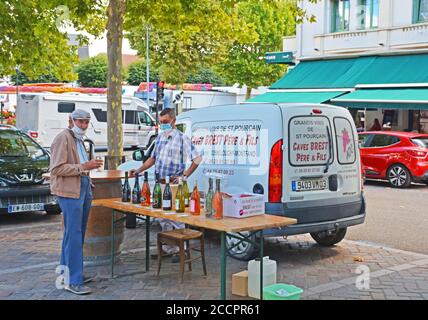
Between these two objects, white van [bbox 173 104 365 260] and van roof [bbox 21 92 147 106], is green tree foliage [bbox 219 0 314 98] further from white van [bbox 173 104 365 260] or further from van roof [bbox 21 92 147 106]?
white van [bbox 173 104 365 260]

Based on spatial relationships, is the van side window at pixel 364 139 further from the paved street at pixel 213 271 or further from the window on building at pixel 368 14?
the window on building at pixel 368 14

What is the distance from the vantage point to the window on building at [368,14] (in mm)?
25000

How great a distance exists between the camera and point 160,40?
131 feet

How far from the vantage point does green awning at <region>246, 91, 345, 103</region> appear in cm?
2394

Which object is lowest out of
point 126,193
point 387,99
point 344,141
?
point 126,193

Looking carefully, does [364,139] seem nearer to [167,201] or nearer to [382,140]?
[382,140]

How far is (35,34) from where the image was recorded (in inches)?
539

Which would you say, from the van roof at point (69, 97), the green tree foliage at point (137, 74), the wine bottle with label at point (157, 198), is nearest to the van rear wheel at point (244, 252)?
the wine bottle with label at point (157, 198)

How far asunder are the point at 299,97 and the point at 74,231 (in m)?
19.8

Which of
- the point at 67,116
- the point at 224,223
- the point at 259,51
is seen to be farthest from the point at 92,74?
the point at 224,223

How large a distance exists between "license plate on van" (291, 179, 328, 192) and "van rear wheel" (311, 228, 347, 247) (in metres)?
1.25

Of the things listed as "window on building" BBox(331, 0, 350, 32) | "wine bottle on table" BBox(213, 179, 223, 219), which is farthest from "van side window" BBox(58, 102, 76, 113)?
"wine bottle on table" BBox(213, 179, 223, 219)

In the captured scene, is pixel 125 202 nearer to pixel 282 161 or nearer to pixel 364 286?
pixel 282 161
